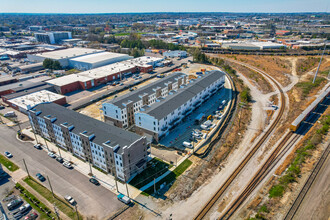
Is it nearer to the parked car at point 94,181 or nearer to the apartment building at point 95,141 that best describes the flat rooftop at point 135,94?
the apartment building at point 95,141

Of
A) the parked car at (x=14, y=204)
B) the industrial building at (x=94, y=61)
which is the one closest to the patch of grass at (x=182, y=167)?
the parked car at (x=14, y=204)

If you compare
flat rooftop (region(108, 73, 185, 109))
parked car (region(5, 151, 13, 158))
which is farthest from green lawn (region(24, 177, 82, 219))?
flat rooftop (region(108, 73, 185, 109))

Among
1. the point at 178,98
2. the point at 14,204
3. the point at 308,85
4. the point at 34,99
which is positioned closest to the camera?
the point at 14,204

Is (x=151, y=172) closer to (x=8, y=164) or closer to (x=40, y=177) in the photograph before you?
(x=40, y=177)

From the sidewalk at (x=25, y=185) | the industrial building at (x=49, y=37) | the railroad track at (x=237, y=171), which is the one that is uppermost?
the industrial building at (x=49, y=37)

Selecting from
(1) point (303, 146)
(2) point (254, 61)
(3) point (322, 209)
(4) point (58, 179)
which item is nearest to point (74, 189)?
(4) point (58, 179)

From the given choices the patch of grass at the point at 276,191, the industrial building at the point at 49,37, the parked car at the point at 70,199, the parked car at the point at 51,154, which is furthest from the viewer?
the industrial building at the point at 49,37

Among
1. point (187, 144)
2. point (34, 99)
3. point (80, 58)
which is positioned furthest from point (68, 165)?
point (80, 58)
